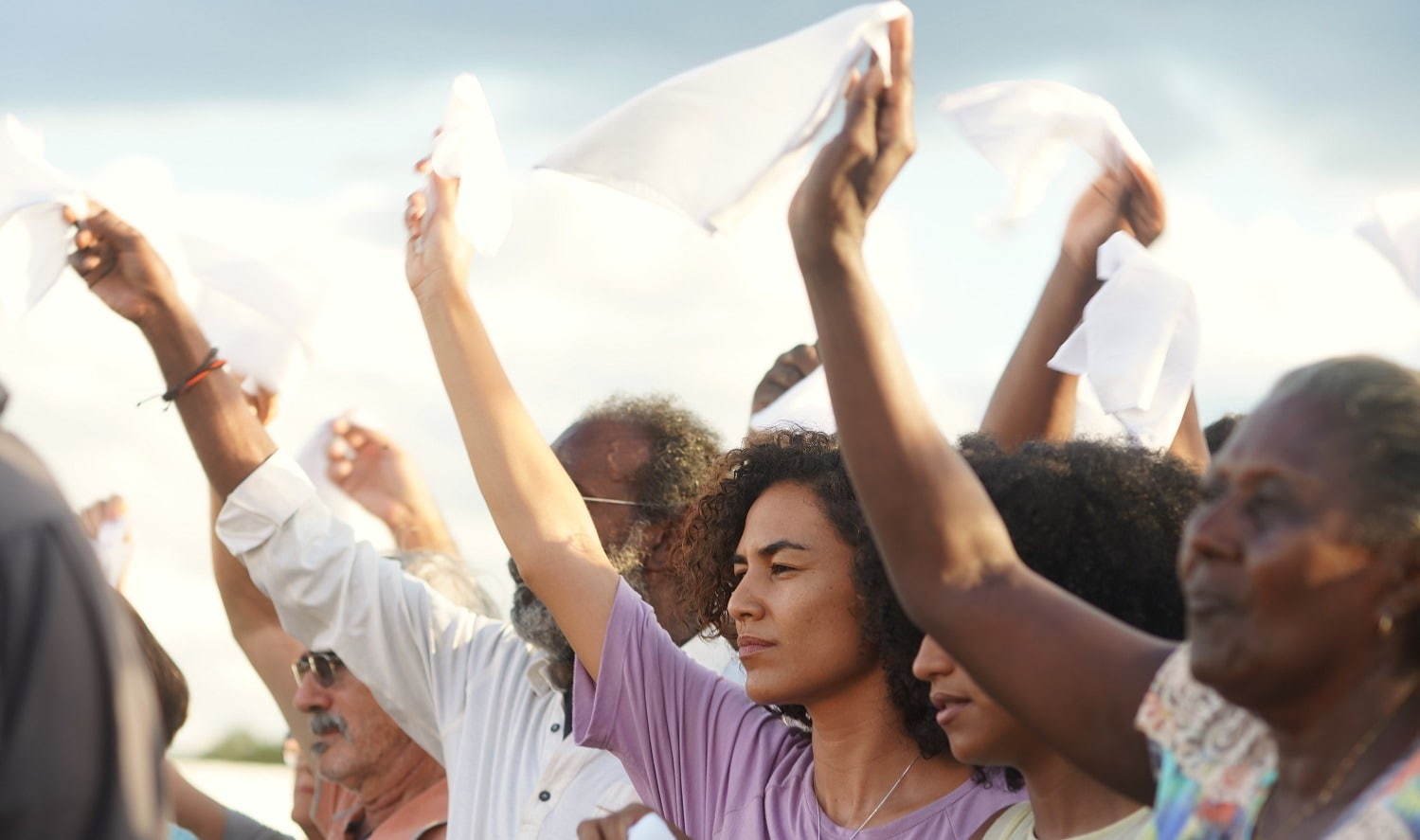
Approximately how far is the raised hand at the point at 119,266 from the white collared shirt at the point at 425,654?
52 cm

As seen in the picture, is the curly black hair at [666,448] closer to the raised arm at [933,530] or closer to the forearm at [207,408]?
the forearm at [207,408]

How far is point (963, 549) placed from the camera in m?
2.14

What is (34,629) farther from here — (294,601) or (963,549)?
(294,601)

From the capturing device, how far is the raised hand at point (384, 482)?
618cm

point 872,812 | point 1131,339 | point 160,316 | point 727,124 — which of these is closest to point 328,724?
point 160,316

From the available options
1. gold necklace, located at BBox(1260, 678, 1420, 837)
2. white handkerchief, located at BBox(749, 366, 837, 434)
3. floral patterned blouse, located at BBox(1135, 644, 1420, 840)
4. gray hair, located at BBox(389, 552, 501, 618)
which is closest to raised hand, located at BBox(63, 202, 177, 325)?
gray hair, located at BBox(389, 552, 501, 618)

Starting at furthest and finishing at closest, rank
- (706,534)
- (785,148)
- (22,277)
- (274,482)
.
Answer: (274,482) < (22,277) < (706,534) < (785,148)

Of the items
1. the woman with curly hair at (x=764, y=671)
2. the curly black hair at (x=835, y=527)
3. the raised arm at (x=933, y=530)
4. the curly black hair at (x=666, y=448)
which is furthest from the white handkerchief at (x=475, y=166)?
the raised arm at (x=933, y=530)

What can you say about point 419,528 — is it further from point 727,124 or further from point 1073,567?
point 727,124

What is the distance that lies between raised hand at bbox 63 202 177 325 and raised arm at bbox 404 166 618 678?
31.6 inches

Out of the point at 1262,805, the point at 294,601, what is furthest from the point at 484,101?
the point at 1262,805

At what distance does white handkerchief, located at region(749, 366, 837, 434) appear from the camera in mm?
4566

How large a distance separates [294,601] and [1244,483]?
316 cm

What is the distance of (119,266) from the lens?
4281 mm
